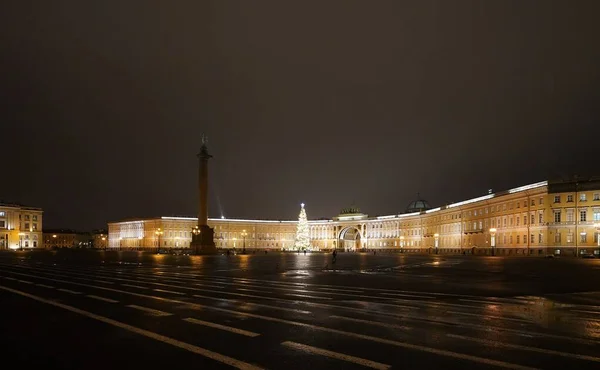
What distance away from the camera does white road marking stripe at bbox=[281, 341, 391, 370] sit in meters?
8.77

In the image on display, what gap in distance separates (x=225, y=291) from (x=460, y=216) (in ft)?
416

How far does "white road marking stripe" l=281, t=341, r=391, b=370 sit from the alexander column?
80.2 metres

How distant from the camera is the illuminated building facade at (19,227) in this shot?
569 feet

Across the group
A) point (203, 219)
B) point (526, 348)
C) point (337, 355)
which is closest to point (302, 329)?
point (337, 355)

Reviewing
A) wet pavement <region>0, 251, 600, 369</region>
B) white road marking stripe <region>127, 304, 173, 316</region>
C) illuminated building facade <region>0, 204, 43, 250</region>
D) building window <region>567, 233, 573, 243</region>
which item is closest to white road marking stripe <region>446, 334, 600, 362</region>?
wet pavement <region>0, 251, 600, 369</region>

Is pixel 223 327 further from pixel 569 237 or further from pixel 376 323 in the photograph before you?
pixel 569 237

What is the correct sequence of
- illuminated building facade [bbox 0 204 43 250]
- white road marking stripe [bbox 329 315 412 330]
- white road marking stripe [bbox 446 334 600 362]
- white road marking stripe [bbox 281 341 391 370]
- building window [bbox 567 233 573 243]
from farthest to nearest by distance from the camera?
illuminated building facade [bbox 0 204 43 250] < building window [bbox 567 233 573 243] < white road marking stripe [bbox 329 315 412 330] < white road marking stripe [bbox 446 334 600 362] < white road marking stripe [bbox 281 341 391 370]

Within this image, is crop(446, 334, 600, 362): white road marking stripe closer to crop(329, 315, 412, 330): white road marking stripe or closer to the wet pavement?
the wet pavement

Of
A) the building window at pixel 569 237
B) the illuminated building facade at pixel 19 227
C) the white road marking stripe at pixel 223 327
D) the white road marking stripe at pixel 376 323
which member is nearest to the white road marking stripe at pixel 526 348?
the white road marking stripe at pixel 376 323

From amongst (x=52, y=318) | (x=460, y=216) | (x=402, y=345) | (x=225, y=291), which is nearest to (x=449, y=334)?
(x=402, y=345)

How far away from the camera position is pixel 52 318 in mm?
14633

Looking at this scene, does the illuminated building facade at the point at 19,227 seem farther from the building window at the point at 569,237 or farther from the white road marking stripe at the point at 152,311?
the white road marking stripe at the point at 152,311

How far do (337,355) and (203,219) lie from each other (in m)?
82.9

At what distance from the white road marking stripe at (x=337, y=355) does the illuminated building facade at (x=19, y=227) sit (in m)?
182
